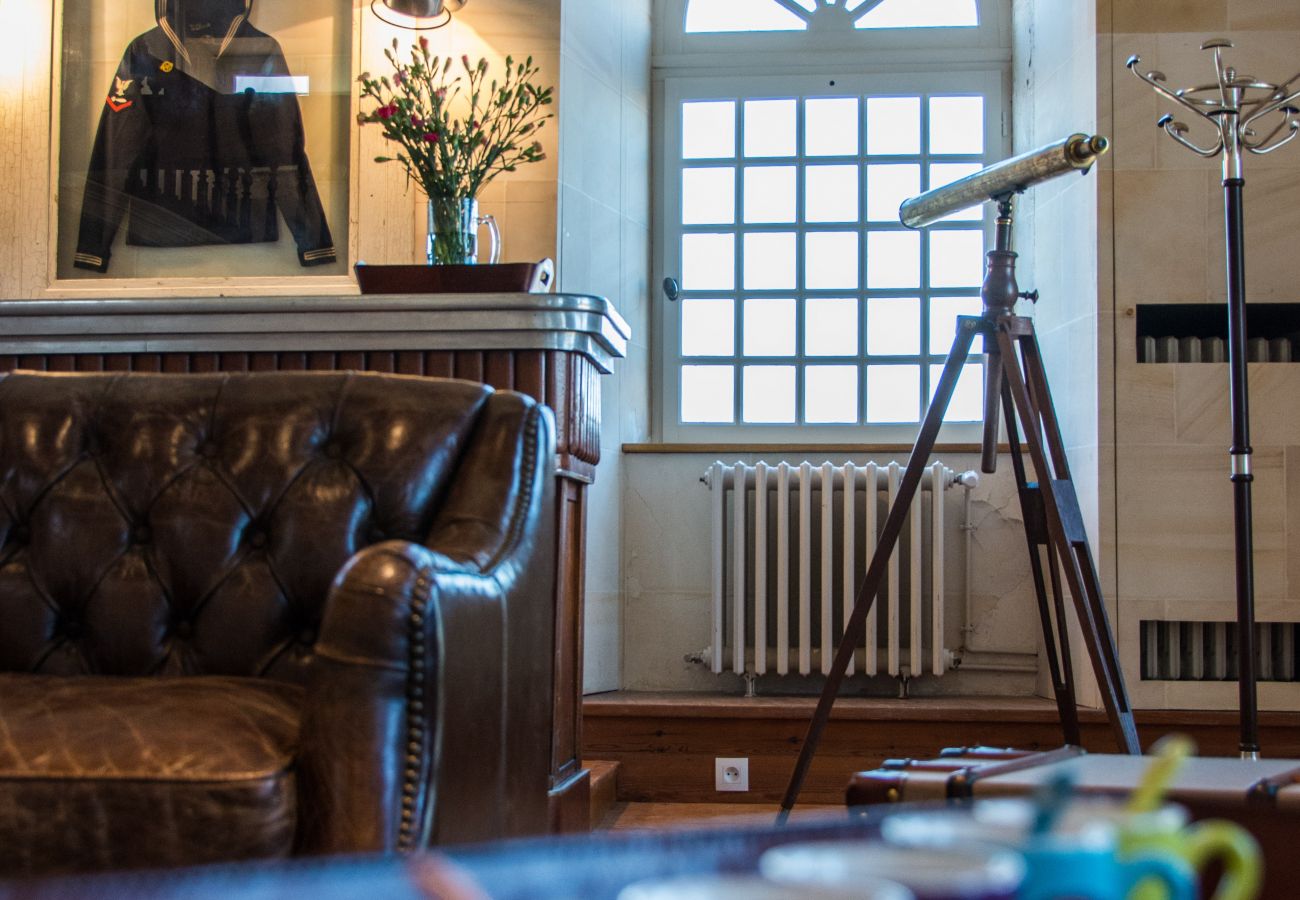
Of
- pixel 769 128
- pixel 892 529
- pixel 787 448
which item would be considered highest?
pixel 769 128

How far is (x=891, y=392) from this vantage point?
4324 mm

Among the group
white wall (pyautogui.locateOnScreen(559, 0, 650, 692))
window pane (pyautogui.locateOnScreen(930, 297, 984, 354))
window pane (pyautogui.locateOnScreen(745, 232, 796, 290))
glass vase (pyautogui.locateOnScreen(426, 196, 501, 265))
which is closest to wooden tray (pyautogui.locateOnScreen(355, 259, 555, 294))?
glass vase (pyautogui.locateOnScreen(426, 196, 501, 265))

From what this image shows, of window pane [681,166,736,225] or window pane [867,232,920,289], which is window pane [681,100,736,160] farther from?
window pane [867,232,920,289]

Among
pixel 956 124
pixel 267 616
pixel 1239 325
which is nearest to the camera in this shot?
pixel 267 616

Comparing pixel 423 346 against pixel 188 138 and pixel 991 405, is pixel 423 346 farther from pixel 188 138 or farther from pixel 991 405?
pixel 188 138

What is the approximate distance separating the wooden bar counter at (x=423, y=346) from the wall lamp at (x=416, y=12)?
4.35ft

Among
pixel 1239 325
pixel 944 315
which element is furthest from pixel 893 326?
A: pixel 1239 325

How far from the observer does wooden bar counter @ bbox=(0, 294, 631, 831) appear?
8.76 ft

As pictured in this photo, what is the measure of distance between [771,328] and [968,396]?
0.65 meters

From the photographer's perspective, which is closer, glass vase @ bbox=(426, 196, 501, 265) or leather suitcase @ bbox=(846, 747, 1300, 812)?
leather suitcase @ bbox=(846, 747, 1300, 812)

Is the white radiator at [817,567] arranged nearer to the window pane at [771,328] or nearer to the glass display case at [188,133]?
the window pane at [771,328]

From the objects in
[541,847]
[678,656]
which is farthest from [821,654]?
[541,847]

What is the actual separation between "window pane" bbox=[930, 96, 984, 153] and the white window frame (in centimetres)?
3

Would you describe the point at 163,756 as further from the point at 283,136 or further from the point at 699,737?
the point at 283,136
